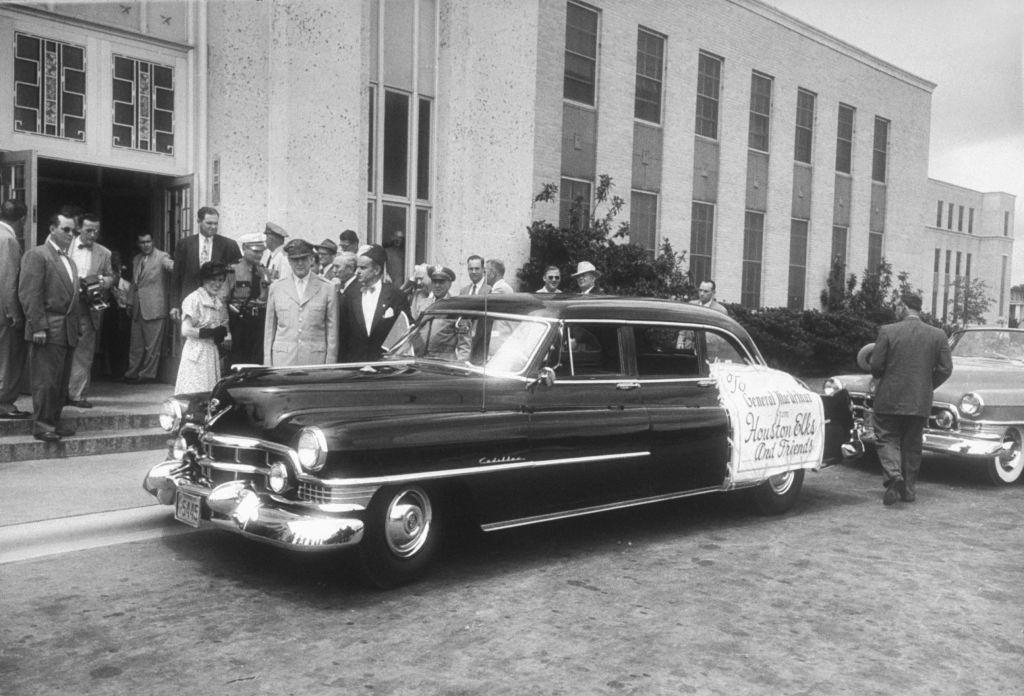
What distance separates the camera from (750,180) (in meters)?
22.6

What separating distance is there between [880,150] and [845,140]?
6.78ft

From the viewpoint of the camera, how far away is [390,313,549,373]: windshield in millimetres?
5897

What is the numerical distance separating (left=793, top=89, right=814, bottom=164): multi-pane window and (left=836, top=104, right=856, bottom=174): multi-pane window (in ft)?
4.62

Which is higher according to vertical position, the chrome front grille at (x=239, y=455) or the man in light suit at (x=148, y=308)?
the man in light suit at (x=148, y=308)

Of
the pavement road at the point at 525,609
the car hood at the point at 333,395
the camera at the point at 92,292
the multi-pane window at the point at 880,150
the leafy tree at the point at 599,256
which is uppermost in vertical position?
the multi-pane window at the point at 880,150

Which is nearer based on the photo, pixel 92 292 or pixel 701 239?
pixel 92 292

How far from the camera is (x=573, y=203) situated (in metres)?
17.7

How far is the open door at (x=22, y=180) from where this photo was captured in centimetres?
944

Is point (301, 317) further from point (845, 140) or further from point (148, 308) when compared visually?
point (845, 140)

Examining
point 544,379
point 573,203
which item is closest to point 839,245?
point 573,203

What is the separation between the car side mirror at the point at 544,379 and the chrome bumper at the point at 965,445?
4.17 metres

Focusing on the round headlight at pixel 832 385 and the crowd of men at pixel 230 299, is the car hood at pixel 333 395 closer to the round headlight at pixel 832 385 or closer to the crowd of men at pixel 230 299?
the crowd of men at pixel 230 299

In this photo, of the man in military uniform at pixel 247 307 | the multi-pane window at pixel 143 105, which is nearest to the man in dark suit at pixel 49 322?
the man in military uniform at pixel 247 307

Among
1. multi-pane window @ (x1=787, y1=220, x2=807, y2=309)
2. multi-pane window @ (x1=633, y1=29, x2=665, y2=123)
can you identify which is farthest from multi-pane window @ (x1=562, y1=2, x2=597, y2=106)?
multi-pane window @ (x1=787, y1=220, x2=807, y2=309)
